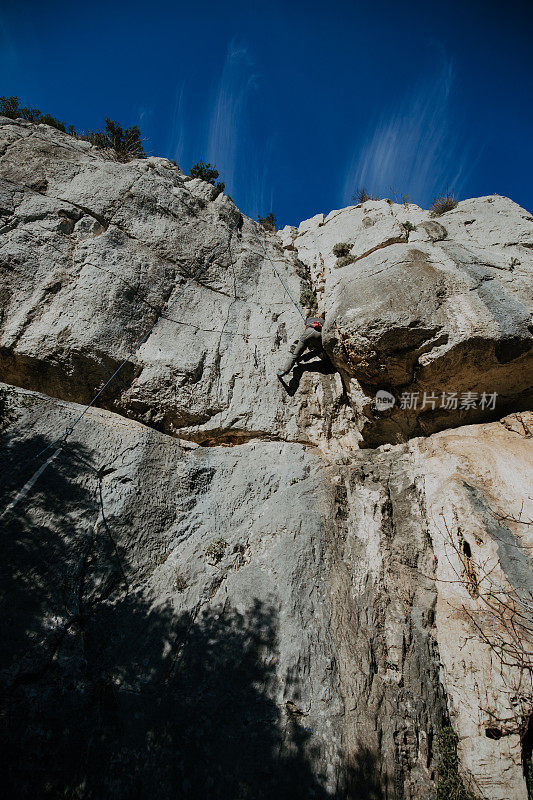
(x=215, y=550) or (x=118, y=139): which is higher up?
(x=118, y=139)

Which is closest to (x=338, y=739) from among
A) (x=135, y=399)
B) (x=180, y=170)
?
(x=135, y=399)

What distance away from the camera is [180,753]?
15.0 feet

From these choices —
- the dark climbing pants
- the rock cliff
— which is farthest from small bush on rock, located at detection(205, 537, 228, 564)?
the dark climbing pants

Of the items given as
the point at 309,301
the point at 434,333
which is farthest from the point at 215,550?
the point at 309,301

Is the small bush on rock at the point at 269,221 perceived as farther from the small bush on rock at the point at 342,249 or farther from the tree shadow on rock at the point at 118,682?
the tree shadow on rock at the point at 118,682

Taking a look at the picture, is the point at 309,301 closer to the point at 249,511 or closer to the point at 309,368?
the point at 309,368

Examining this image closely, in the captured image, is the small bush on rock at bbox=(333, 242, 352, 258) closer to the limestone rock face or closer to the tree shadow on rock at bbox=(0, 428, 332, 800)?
the limestone rock face

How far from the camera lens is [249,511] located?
722 centimetres

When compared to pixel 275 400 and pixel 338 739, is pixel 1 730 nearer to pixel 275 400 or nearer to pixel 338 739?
pixel 338 739

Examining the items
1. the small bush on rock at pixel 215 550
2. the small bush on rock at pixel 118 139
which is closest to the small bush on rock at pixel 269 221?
the small bush on rock at pixel 118 139

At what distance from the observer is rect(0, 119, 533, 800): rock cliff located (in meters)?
4.73

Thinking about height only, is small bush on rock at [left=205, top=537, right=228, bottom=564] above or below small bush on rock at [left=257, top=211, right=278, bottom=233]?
below

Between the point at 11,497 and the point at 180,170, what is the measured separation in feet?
43.3

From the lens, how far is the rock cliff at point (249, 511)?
4730 millimetres
